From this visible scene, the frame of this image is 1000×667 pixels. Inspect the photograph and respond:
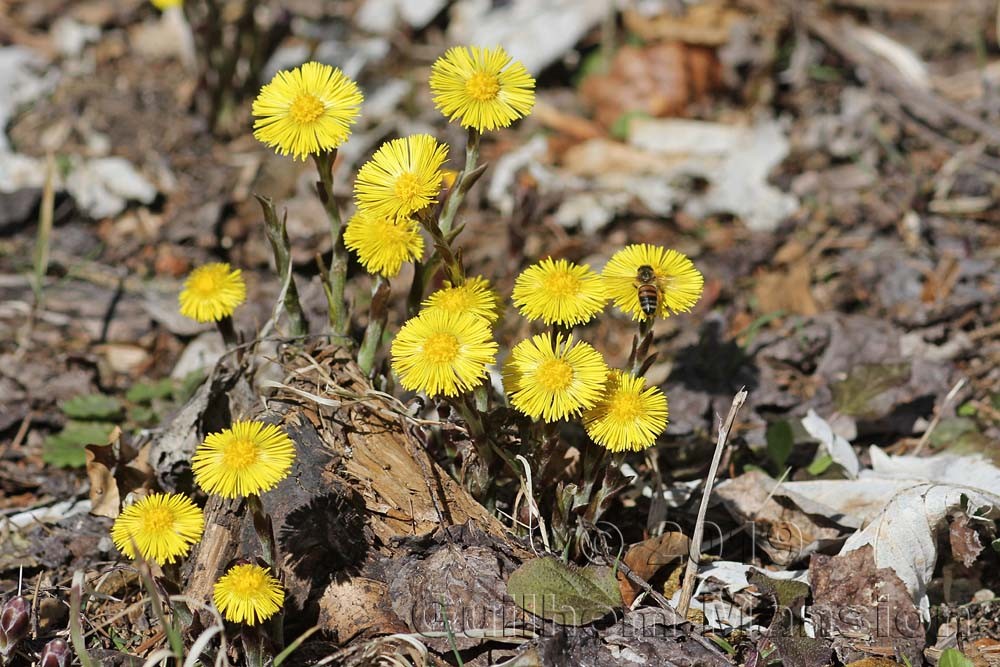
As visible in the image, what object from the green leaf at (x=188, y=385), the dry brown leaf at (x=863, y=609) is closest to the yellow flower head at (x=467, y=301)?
the dry brown leaf at (x=863, y=609)

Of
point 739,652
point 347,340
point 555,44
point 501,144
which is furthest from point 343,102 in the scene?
point 555,44

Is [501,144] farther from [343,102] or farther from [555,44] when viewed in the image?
[343,102]

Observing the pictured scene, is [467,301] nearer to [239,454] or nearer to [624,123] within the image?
[239,454]

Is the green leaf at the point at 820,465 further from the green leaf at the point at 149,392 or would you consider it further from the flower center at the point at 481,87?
the green leaf at the point at 149,392

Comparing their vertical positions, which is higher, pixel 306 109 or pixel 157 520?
pixel 306 109

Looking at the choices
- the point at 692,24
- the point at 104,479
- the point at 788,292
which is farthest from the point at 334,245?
the point at 692,24

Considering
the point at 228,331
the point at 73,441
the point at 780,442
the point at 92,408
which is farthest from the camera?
the point at 92,408
